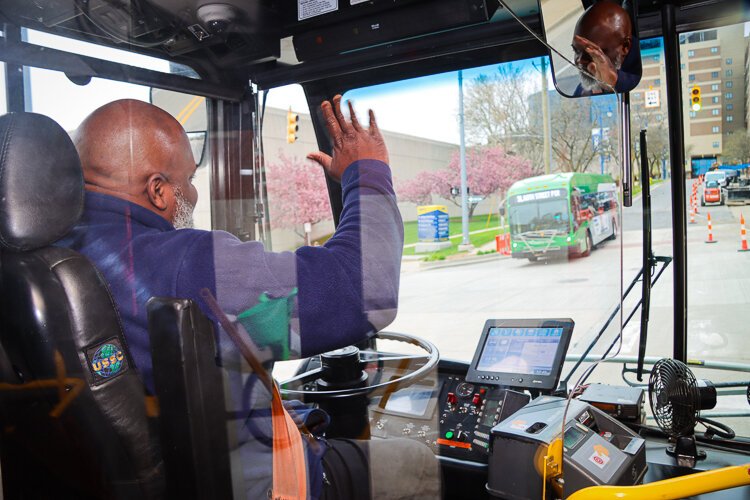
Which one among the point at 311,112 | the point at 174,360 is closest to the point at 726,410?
the point at 311,112

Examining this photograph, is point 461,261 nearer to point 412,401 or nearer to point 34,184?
point 412,401

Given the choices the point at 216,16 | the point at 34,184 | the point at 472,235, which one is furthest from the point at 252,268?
the point at 216,16

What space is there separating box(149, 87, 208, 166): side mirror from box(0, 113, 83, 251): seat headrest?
0.38m

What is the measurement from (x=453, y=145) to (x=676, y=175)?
31.9 inches

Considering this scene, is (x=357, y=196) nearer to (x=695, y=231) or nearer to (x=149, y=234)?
(x=149, y=234)

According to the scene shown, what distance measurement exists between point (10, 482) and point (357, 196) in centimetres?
102

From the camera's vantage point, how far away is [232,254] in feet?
3.85

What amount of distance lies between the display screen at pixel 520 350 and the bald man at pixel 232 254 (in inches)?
36.4

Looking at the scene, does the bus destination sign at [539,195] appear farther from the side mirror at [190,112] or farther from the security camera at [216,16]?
the security camera at [216,16]

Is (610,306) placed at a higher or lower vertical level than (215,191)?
lower

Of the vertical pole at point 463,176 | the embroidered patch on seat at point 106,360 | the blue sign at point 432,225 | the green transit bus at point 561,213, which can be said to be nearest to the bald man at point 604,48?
the green transit bus at point 561,213

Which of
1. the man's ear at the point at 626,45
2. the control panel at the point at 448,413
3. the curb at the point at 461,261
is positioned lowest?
the control panel at the point at 448,413

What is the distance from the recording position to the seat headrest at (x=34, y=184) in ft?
3.60

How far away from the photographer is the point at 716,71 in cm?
187
